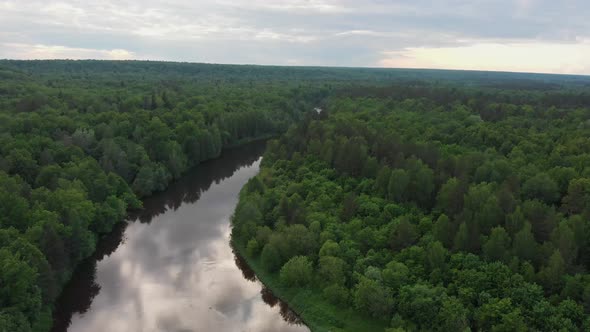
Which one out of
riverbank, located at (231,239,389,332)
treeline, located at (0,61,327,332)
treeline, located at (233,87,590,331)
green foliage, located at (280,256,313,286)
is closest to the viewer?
treeline, located at (233,87,590,331)

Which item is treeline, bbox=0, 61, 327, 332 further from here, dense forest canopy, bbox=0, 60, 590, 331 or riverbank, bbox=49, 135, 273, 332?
riverbank, bbox=49, 135, 273, 332

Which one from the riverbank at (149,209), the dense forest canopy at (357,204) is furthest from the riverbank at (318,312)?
the riverbank at (149,209)

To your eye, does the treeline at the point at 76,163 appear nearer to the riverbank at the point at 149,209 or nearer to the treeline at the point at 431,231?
the riverbank at the point at 149,209

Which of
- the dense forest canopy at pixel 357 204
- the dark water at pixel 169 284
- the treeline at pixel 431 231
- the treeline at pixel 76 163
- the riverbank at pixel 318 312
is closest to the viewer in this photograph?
the treeline at pixel 431 231

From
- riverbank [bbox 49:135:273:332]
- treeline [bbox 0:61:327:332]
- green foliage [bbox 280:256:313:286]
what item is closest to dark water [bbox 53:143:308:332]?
riverbank [bbox 49:135:273:332]

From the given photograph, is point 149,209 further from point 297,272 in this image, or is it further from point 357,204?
point 297,272

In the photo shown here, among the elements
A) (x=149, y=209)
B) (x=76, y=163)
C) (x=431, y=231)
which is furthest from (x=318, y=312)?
(x=76, y=163)
